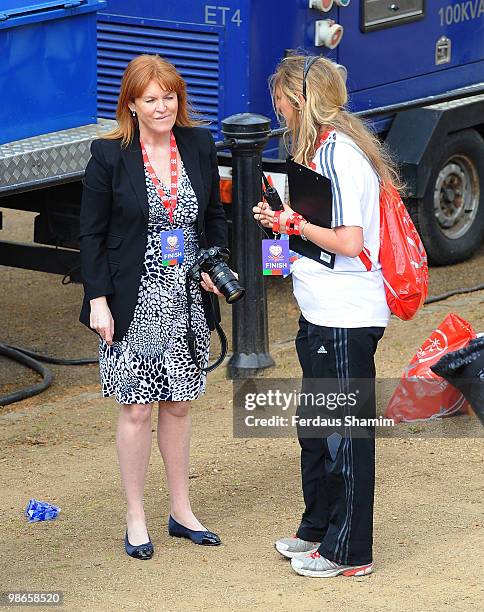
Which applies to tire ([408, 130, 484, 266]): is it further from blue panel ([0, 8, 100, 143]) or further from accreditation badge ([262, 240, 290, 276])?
accreditation badge ([262, 240, 290, 276])

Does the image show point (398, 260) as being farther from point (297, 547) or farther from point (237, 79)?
point (237, 79)

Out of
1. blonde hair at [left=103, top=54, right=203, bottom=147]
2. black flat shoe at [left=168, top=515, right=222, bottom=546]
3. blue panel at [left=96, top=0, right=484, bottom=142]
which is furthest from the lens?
blue panel at [left=96, top=0, right=484, bottom=142]

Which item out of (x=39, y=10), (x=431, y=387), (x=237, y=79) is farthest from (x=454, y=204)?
(x=39, y=10)

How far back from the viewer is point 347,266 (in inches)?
149

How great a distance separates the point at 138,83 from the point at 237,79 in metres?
3.54

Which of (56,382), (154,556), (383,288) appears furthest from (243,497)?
(56,382)

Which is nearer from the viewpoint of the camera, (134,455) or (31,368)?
(134,455)

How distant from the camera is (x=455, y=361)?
5004 millimetres

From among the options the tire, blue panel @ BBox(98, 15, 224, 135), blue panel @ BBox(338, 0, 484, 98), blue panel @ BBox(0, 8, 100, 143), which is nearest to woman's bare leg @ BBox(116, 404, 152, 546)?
blue panel @ BBox(0, 8, 100, 143)

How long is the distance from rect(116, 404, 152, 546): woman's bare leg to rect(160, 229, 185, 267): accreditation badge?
49cm

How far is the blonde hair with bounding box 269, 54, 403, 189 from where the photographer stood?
3.68 metres

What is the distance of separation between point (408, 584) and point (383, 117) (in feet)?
16.2

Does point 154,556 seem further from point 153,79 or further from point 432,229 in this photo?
point 432,229

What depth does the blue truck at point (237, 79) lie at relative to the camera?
5.77m
